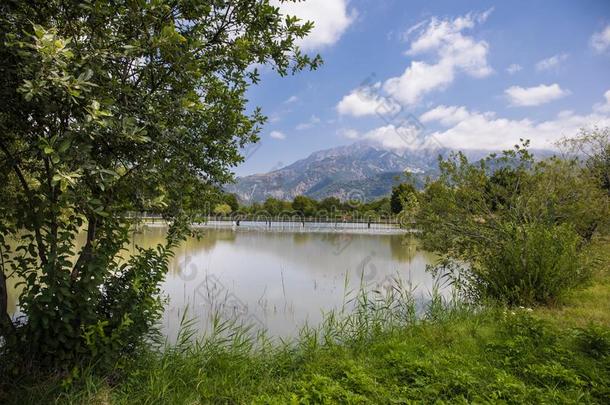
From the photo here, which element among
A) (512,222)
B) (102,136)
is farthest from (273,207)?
(102,136)

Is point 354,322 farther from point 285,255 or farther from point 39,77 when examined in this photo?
point 285,255

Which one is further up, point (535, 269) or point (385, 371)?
point (535, 269)

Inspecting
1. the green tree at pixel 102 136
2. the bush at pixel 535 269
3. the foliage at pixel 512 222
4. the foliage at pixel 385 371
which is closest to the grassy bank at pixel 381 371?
the foliage at pixel 385 371

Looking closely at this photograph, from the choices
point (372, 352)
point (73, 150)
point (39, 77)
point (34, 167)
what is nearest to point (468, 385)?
point (372, 352)

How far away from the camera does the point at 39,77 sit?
7.34 feet

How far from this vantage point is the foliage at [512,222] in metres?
6.66

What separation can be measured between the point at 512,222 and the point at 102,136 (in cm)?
765

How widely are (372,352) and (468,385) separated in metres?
1.27

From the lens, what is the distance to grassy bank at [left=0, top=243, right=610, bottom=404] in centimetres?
316

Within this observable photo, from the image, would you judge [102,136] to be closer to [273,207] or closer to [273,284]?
[273,284]

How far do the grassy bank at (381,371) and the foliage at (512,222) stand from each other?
4.85ft

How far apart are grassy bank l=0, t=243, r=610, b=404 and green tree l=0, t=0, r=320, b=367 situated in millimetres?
344

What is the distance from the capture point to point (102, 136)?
8.54 ft

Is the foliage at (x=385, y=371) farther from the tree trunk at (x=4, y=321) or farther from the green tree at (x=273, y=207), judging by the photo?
the green tree at (x=273, y=207)
